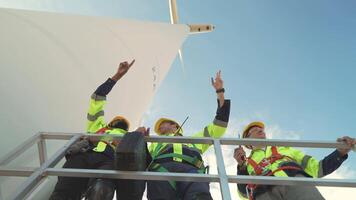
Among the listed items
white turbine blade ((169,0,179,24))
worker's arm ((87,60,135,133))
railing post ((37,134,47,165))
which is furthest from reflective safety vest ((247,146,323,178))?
white turbine blade ((169,0,179,24))

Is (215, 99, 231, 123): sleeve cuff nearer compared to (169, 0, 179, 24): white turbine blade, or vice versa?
(215, 99, 231, 123): sleeve cuff

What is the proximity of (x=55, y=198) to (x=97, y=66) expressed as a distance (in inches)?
156

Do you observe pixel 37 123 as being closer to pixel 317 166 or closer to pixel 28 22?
pixel 28 22

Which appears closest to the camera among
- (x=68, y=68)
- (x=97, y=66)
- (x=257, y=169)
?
(x=257, y=169)

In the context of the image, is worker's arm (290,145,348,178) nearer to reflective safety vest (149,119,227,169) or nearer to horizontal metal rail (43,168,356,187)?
horizontal metal rail (43,168,356,187)

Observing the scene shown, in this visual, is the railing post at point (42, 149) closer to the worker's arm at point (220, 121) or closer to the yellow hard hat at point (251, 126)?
the worker's arm at point (220, 121)

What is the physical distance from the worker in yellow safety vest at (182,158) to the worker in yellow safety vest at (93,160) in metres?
0.29

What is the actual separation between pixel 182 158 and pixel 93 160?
1.13 metres

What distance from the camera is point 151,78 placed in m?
10.8

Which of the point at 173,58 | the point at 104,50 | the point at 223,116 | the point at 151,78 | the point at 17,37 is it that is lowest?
the point at 223,116

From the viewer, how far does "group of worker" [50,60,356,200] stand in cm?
438

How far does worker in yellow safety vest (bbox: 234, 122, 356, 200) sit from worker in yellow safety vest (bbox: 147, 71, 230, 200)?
66cm

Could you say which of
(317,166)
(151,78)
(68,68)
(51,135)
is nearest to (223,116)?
(317,166)

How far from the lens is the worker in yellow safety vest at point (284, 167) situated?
4544mm
